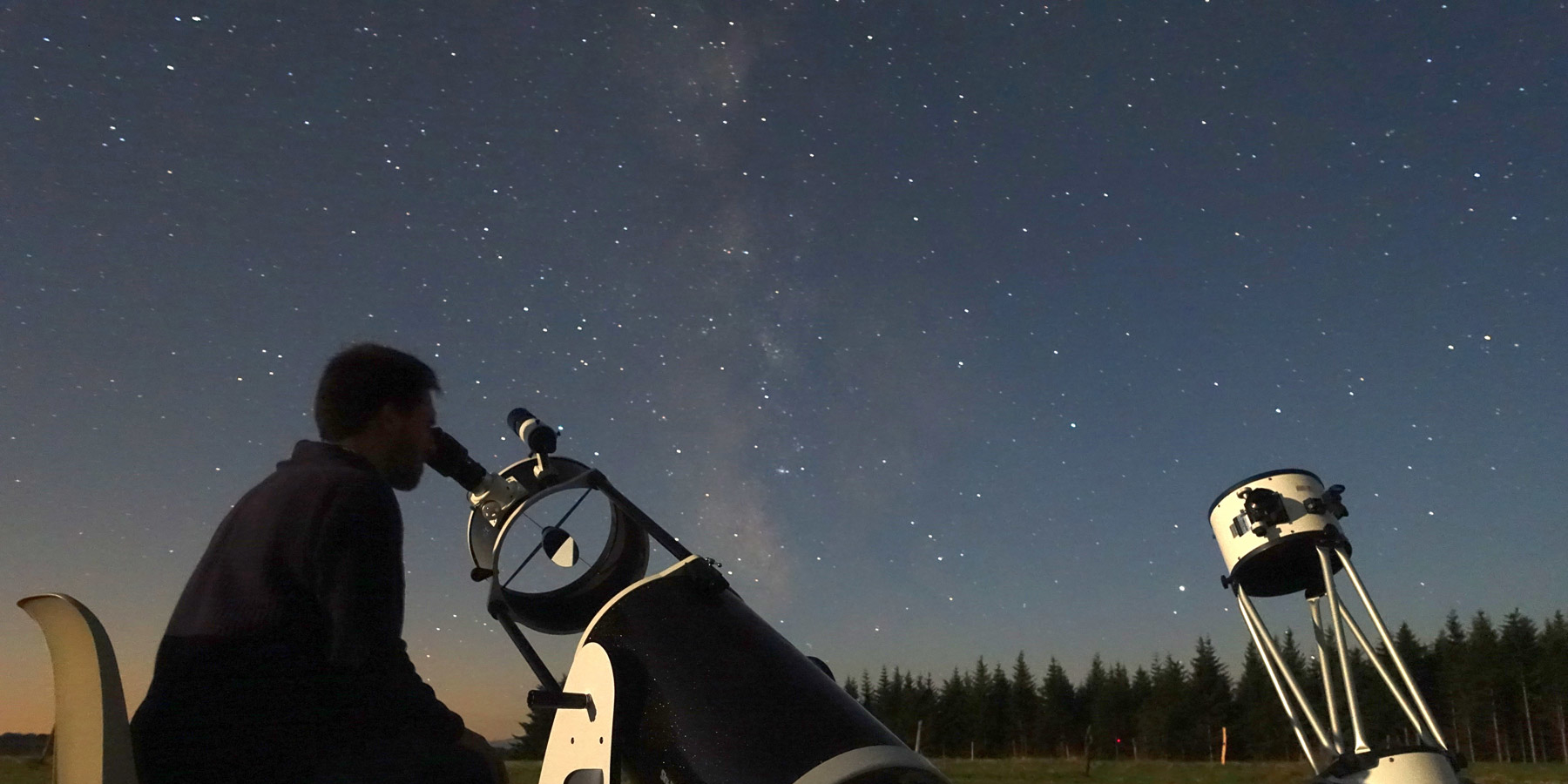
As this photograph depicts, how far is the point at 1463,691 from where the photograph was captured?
52.2m

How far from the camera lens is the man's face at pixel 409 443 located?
2.00m

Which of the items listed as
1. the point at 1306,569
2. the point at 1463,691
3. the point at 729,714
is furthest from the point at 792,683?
the point at 1463,691

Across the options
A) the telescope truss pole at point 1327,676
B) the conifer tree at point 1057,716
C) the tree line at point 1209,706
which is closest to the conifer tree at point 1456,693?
the tree line at point 1209,706

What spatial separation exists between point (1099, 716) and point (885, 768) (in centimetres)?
6837

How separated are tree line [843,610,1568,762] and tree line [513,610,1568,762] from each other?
7 centimetres

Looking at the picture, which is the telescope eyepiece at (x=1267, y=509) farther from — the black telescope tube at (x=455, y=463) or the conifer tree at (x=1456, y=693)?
the conifer tree at (x=1456, y=693)

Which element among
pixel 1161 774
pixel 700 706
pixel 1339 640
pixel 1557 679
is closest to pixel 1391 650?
pixel 1339 640

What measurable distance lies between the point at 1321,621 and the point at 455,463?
3.31 metres

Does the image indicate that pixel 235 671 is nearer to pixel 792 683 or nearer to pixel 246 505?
pixel 246 505

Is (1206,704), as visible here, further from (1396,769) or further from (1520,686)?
(1396,769)

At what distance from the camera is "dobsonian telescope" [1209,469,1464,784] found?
9.63ft

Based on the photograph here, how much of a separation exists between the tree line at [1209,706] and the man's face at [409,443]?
51.0 m

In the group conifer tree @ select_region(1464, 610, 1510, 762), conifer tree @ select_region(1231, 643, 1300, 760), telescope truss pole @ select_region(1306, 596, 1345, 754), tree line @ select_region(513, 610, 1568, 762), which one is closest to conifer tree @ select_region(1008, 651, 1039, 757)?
tree line @ select_region(513, 610, 1568, 762)

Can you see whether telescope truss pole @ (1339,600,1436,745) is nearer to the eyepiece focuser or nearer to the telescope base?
the telescope base
